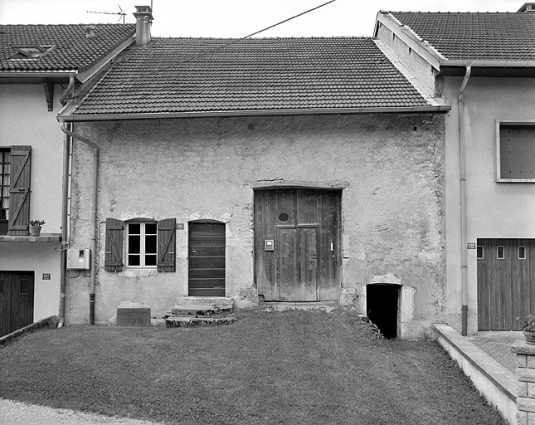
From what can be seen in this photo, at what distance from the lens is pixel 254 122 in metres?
10.3

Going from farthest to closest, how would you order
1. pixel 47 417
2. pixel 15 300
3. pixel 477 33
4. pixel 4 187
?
1. pixel 477 33
2. pixel 4 187
3. pixel 15 300
4. pixel 47 417

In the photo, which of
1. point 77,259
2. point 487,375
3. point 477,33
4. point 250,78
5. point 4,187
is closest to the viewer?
point 487,375

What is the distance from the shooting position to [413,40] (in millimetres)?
10875

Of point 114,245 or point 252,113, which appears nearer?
point 252,113

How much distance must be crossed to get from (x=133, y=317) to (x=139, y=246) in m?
1.48

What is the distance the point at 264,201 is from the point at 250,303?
2.16 meters

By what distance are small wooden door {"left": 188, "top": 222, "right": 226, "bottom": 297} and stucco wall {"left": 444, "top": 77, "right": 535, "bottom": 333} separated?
467 centimetres

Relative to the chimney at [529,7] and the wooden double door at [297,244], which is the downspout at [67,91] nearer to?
the wooden double door at [297,244]

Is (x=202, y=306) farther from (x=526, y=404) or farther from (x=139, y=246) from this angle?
(x=526, y=404)

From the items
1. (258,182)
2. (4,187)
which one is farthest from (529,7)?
(4,187)

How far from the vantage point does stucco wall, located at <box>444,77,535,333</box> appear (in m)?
10.0

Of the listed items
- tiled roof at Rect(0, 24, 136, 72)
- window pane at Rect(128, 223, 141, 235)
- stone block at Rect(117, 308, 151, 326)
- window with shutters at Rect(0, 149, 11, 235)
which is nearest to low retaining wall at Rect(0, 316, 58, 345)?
stone block at Rect(117, 308, 151, 326)

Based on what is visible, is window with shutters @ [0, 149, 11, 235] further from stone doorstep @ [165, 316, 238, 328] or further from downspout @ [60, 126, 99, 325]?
stone doorstep @ [165, 316, 238, 328]

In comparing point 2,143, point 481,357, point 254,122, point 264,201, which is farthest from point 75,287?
point 481,357
